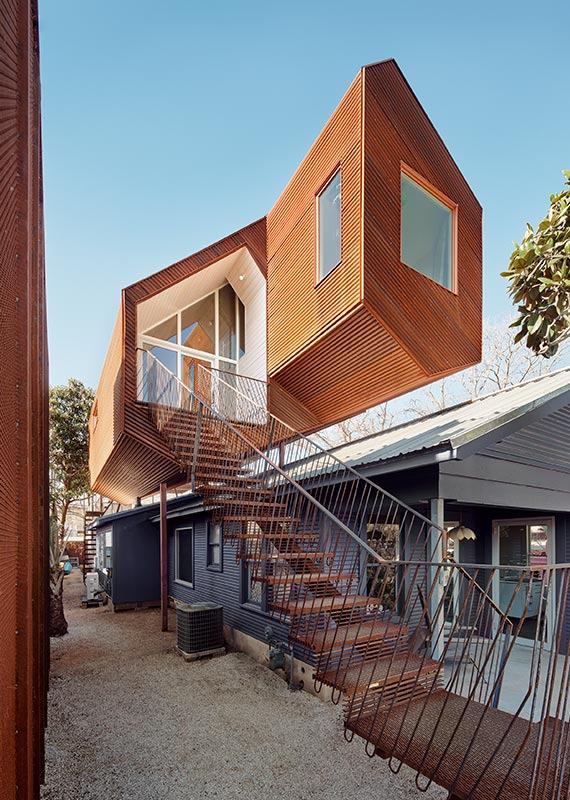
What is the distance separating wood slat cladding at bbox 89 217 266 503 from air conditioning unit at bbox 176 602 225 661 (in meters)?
2.91

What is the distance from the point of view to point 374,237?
23.9 ft

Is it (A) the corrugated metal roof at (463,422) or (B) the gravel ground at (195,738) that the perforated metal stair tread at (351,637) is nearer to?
(B) the gravel ground at (195,738)

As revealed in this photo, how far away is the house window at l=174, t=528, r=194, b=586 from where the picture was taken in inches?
457

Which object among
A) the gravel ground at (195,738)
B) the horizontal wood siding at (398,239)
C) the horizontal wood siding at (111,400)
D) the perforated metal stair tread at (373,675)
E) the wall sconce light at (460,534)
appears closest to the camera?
the perforated metal stair tread at (373,675)

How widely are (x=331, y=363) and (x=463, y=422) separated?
9.69 feet

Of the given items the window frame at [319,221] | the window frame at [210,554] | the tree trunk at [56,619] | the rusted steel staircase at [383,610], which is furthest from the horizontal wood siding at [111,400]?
the window frame at [319,221]

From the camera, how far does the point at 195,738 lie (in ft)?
16.3

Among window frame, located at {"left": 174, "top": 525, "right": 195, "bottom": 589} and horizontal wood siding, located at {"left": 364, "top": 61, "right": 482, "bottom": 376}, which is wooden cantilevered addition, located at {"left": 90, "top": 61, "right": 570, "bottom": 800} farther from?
window frame, located at {"left": 174, "top": 525, "right": 195, "bottom": 589}

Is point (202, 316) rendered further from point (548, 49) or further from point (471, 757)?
point (471, 757)

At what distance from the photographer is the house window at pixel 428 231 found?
26.8 ft

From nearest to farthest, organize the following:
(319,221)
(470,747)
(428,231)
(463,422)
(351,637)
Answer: (470,747)
(351,637)
(463,422)
(428,231)
(319,221)

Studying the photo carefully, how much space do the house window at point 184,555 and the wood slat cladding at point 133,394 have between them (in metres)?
1.41

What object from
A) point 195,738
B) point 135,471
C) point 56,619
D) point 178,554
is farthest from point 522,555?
point 56,619

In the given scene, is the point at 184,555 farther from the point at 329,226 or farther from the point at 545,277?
the point at 545,277
